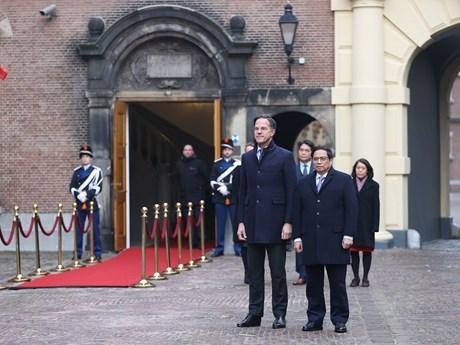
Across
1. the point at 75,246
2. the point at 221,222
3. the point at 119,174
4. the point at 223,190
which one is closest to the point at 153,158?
the point at 119,174

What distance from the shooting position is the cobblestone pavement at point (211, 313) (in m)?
11.0

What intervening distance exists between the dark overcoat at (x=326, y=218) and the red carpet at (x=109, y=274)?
15.7 ft

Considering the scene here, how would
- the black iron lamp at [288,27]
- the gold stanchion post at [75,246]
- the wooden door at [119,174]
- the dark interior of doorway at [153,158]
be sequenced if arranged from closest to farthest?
the gold stanchion post at [75,246] → the black iron lamp at [288,27] → the wooden door at [119,174] → the dark interior of doorway at [153,158]

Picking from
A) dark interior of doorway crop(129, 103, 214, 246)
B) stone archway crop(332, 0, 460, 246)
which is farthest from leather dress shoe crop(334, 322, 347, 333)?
dark interior of doorway crop(129, 103, 214, 246)

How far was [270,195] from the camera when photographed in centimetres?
1142

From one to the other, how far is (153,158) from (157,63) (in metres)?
4.12

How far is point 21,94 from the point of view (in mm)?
22312

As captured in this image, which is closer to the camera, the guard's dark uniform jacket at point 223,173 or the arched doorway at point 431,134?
the guard's dark uniform jacket at point 223,173

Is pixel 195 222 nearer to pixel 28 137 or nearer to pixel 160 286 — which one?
pixel 28 137

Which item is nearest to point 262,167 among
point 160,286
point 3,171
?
point 160,286

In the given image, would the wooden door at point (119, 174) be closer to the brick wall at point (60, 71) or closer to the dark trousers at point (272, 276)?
the brick wall at point (60, 71)

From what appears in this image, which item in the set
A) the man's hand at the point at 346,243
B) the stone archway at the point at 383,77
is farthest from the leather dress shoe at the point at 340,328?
the stone archway at the point at 383,77

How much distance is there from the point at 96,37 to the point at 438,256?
7.30m

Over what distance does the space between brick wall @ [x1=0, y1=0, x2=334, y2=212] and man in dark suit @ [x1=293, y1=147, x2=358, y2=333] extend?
10616 mm
